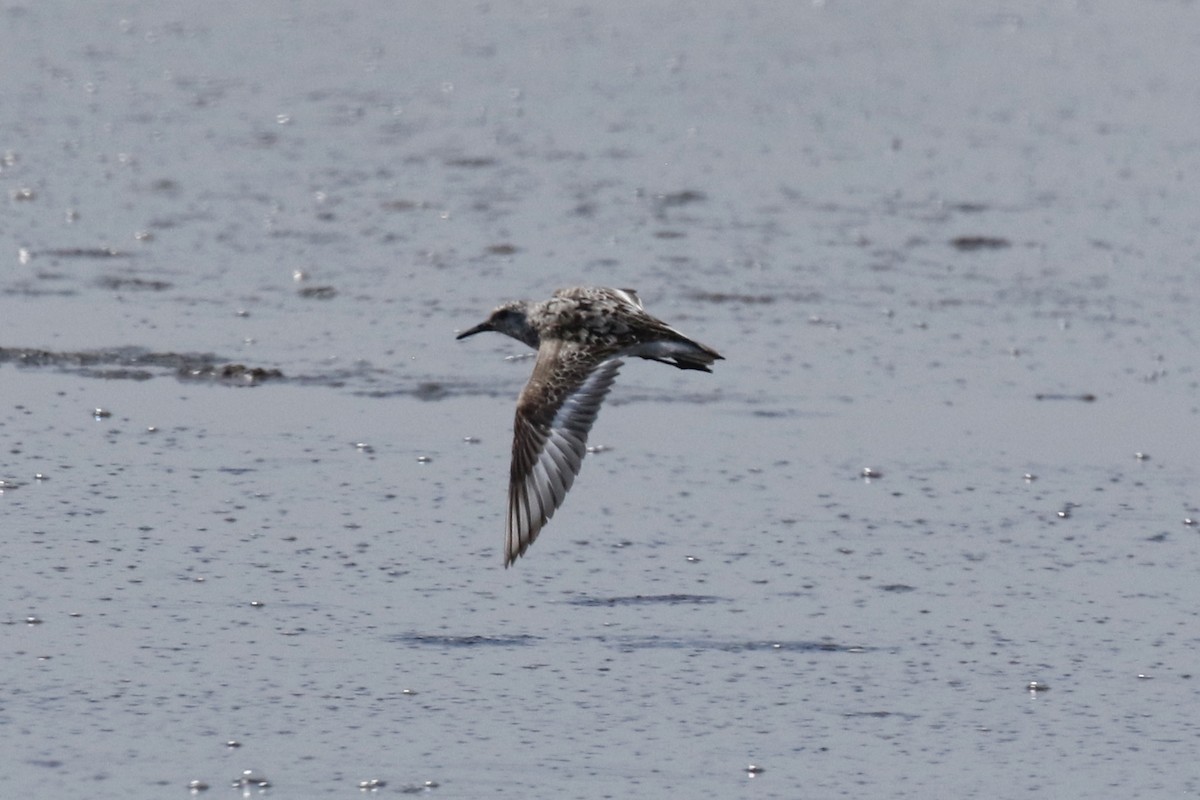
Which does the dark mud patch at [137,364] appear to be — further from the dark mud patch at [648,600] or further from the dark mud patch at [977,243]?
the dark mud patch at [977,243]

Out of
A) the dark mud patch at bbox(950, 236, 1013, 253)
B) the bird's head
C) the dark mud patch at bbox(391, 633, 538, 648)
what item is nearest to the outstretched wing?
the dark mud patch at bbox(391, 633, 538, 648)

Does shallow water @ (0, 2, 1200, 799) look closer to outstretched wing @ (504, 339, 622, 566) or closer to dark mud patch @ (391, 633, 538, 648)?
dark mud patch @ (391, 633, 538, 648)

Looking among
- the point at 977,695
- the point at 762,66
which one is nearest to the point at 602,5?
the point at 762,66

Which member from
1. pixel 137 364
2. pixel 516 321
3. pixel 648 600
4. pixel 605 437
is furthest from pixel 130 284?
pixel 648 600

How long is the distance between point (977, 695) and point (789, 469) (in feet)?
7.40

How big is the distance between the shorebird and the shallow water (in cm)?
36

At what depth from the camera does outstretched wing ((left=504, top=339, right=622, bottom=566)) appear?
7.00 meters

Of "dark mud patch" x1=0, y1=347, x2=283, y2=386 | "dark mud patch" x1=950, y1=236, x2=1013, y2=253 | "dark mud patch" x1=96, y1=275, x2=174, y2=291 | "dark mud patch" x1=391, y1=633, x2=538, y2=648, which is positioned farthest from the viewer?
"dark mud patch" x1=950, y1=236, x2=1013, y2=253

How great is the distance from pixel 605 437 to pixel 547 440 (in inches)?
76.2

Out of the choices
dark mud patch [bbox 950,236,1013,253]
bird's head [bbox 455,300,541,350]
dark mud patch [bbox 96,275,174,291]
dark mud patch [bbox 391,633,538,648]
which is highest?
bird's head [bbox 455,300,541,350]

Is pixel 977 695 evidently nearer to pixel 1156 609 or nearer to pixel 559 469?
pixel 1156 609

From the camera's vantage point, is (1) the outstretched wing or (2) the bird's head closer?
(1) the outstretched wing

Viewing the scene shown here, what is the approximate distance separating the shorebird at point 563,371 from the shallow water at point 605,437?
36 centimetres

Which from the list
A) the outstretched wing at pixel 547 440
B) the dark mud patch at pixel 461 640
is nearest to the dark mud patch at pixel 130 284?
the outstretched wing at pixel 547 440
